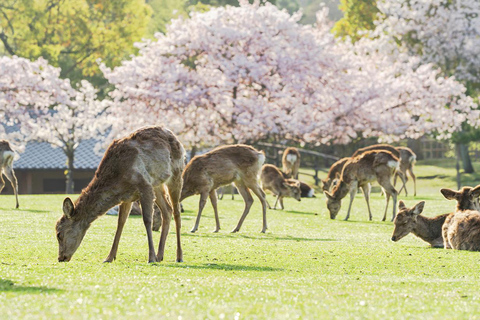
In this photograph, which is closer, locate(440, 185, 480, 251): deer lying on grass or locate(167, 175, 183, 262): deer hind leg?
locate(167, 175, 183, 262): deer hind leg

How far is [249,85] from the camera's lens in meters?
34.2

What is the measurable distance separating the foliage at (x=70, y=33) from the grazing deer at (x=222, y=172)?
3827cm

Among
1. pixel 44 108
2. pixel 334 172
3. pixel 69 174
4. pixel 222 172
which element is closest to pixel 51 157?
pixel 44 108

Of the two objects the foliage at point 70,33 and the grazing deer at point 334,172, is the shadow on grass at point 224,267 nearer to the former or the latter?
the grazing deer at point 334,172

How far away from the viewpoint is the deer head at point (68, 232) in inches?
362

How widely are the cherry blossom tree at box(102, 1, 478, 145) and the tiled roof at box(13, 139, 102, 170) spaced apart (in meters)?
5.67

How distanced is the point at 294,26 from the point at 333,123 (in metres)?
4.97

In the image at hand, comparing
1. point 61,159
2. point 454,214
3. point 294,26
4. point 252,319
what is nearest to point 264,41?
point 294,26

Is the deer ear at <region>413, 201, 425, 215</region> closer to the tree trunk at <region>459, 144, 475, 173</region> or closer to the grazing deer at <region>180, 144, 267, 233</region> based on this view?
the grazing deer at <region>180, 144, 267, 233</region>

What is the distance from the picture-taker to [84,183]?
42.1m

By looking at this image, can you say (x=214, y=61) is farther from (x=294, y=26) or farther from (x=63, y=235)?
(x=63, y=235)

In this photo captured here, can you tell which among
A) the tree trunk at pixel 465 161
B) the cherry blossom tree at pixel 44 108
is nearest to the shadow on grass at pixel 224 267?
the cherry blossom tree at pixel 44 108

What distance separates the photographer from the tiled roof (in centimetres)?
3947

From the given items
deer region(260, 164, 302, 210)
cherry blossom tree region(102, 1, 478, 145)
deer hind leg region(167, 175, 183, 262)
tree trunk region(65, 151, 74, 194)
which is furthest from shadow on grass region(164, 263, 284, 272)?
tree trunk region(65, 151, 74, 194)
